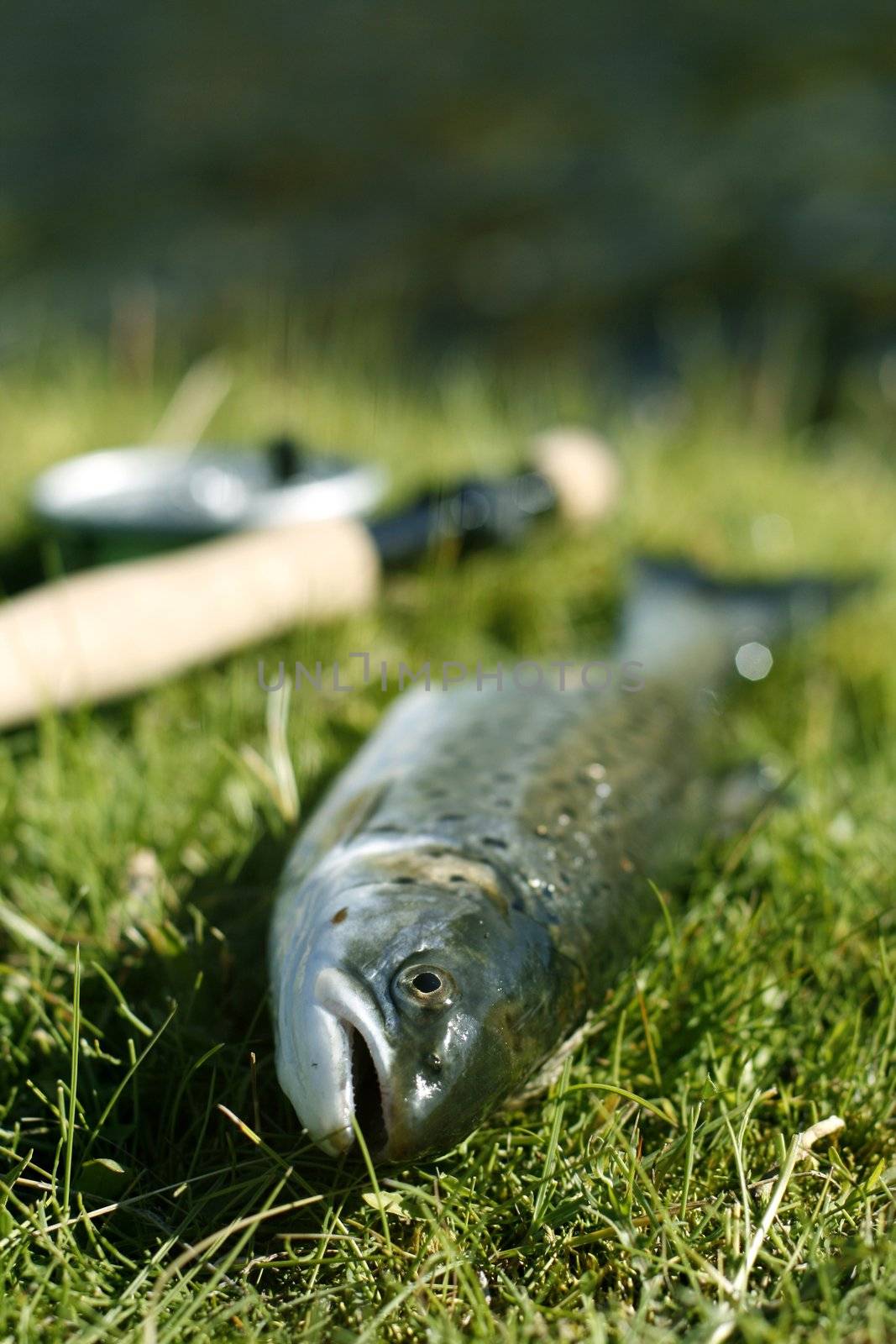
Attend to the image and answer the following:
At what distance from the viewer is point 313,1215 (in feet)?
5.49

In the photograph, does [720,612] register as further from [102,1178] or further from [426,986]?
[102,1178]

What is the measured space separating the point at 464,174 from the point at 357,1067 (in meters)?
10.5

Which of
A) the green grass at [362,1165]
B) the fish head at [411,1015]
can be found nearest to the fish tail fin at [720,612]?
the green grass at [362,1165]

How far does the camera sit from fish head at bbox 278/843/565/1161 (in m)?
1.55

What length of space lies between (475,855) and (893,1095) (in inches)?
28.9

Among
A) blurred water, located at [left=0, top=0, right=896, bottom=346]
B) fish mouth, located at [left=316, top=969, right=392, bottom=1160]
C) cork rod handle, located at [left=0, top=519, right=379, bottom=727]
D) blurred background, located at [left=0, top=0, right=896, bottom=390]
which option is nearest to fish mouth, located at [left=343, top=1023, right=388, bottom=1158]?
fish mouth, located at [left=316, top=969, right=392, bottom=1160]

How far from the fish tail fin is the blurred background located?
402cm

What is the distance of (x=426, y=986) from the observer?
62.5 inches

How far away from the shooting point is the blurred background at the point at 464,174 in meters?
9.04

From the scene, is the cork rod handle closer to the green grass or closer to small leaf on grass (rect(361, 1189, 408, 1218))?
the green grass

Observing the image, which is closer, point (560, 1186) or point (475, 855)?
point (560, 1186)

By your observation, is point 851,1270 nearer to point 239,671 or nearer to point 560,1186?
point 560,1186

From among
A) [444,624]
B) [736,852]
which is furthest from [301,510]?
[736,852]

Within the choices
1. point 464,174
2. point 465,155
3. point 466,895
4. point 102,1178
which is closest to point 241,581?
point 466,895
